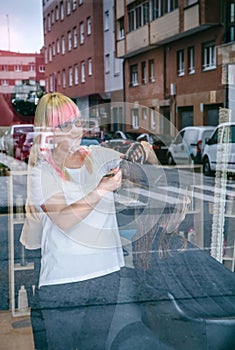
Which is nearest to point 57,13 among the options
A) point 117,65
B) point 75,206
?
point 117,65

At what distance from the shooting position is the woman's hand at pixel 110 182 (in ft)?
4.17

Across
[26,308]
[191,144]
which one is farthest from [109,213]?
[26,308]

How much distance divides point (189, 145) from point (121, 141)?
213 mm

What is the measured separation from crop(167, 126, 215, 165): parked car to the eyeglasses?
0.29 m

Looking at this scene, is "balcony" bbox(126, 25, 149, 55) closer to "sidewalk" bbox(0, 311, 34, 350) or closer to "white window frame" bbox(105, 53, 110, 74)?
"white window frame" bbox(105, 53, 110, 74)

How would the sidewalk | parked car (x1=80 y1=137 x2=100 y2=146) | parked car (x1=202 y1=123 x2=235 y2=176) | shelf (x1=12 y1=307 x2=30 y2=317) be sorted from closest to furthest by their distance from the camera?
1. parked car (x1=80 y1=137 x2=100 y2=146)
2. parked car (x1=202 y1=123 x2=235 y2=176)
3. the sidewalk
4. shelf (x1=12 y1=307 x2=30 y2=317)

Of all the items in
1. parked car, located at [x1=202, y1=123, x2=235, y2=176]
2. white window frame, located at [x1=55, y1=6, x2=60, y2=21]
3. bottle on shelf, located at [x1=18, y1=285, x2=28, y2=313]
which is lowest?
bottle on shelf, located at [x1=18, y1=285, x2=28, y2=313]

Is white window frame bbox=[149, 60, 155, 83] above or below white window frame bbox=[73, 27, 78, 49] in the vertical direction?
below

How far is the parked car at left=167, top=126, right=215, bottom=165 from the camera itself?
57.8 inches

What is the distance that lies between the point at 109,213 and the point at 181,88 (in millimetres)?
410

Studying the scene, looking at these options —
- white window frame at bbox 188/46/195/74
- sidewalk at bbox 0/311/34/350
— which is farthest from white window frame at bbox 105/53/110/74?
sidewalk at bbox 0/311/34/350

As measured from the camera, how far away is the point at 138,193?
4.65 ft

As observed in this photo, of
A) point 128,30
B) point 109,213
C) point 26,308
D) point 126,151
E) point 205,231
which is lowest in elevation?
point 26,308

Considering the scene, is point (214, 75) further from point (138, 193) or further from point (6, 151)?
point (6, 151)
